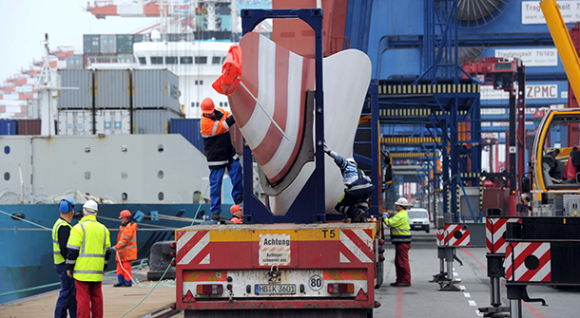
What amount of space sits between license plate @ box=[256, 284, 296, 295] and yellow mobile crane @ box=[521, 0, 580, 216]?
7.59m

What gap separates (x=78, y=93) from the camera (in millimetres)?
31141

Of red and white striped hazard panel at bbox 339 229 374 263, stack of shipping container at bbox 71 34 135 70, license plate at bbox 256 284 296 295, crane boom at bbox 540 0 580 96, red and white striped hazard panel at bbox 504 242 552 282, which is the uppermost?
stack of shipping container at bbox 71 34 135 70

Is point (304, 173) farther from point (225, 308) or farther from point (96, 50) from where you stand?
point (96, 50)

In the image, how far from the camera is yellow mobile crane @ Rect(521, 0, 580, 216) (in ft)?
42.1

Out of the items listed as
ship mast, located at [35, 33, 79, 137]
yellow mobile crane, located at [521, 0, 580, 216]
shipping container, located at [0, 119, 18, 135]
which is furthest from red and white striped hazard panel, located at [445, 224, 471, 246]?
shipping container, located at [0, 119, 18, 135]

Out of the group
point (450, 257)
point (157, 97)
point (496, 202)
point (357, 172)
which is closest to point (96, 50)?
point (157, 97)

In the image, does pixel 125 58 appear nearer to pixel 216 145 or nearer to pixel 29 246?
pixel 29 246

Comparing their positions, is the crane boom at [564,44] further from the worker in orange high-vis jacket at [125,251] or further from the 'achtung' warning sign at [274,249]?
the worker in orange high-vis jacket at [125,251]

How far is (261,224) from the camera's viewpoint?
23.7ft

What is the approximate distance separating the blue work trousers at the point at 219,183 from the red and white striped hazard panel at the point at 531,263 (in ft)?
13.4

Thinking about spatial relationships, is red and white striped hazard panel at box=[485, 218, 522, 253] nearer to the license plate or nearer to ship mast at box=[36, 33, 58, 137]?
the license plate

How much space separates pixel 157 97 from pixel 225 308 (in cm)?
2480

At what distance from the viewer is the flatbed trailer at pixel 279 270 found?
21.6 ft

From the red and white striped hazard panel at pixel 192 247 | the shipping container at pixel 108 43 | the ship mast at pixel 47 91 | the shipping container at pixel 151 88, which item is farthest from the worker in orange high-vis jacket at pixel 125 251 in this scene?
the shipping container at pixel 108 43
